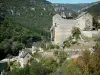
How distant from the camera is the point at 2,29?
102 metres

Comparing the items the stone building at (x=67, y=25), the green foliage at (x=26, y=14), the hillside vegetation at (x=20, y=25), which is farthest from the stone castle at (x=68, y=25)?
the green foliage at (x=26, y=14)

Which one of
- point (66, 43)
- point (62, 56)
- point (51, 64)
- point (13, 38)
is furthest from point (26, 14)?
point (62, 56)

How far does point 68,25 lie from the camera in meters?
34.6

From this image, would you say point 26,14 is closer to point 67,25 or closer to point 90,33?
point 67,25

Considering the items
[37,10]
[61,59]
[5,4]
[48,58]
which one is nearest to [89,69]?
[61,59]

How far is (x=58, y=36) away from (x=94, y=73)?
65.3 feet

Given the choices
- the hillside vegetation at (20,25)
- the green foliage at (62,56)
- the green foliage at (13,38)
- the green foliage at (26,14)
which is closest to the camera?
the green foliage at (62,56)

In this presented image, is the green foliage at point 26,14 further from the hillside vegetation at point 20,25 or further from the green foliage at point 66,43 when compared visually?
the green foliage at point 66,43

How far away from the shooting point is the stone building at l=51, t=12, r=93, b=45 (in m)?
33.7

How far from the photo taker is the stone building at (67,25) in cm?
3372

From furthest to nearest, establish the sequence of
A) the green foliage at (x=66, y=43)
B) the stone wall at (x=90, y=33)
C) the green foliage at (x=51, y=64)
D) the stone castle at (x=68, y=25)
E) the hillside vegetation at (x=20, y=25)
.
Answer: the hillside vegetation at (x=20, y=25)
the stone castle at (x=68, y=25)
the green foliage at (x=66, y=43)
the stone wall at (x=90, y=33)
the green foliage at (x=51, y=64)

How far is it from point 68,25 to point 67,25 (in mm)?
95

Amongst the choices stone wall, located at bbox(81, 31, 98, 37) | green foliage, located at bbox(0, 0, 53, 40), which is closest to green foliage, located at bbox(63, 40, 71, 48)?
stone wall, located at bbox(81, 31, 98, 37)

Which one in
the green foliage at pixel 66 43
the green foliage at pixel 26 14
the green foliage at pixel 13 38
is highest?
the green foliage at pixel 66 43
